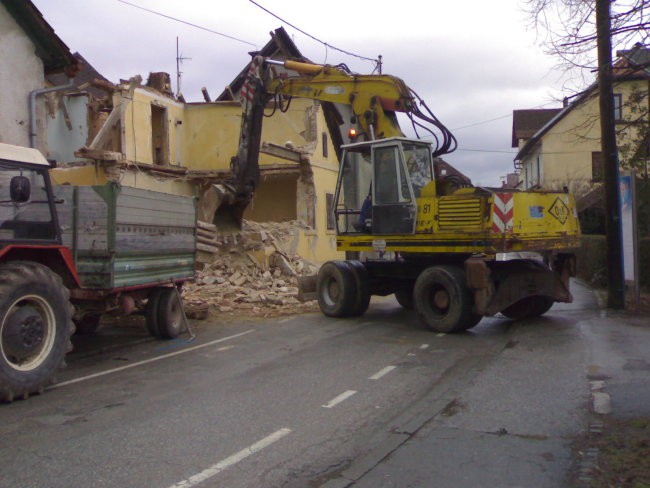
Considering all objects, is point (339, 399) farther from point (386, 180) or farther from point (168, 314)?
point (386, 180)

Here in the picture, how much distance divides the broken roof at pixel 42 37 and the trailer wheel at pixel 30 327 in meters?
8.19

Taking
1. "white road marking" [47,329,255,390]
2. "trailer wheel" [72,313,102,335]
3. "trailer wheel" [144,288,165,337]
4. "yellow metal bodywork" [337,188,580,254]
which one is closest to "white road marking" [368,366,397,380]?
"yellow metal bodywork" [337,188,580,254]

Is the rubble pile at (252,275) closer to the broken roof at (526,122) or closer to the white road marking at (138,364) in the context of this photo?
the white road marking at (138,364)

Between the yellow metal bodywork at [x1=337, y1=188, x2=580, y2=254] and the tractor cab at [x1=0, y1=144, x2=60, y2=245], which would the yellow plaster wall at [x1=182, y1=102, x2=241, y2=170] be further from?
the tractor cab at [x1=0, y1=144, x2=60, y2=245]

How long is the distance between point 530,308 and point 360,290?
3216 millimetres

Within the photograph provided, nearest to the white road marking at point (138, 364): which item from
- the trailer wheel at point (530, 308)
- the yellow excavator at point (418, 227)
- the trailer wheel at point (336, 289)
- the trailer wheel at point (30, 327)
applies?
the trailer wheel at point (30, 327)

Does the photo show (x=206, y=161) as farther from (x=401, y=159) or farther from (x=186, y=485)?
(x=186, y=485)

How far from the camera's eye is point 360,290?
13180 mm

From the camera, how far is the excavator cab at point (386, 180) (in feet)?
38.7

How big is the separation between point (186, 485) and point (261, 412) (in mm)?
1888

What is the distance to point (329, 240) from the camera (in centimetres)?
2525

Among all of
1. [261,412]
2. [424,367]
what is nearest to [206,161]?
[424,367]

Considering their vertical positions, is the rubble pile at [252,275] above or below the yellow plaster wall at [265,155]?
below

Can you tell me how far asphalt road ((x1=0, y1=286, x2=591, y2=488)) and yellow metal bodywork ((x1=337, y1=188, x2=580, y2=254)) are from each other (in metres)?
1.51
